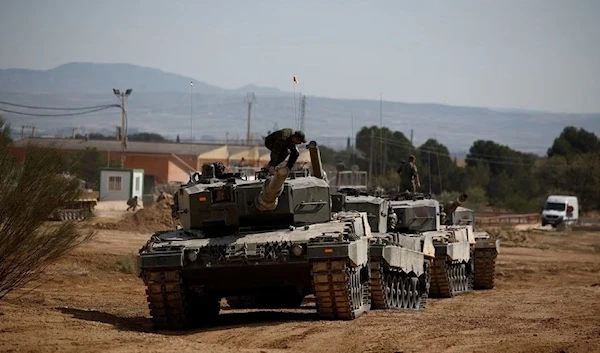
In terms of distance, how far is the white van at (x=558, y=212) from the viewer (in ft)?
222

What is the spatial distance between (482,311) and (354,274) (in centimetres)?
359

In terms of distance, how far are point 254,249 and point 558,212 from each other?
2012 inches

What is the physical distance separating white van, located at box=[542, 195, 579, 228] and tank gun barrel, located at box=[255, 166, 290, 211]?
49635 mm

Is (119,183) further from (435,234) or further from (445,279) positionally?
(445,279)

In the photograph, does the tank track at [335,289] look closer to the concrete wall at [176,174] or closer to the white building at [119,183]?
the white building at [119,183]

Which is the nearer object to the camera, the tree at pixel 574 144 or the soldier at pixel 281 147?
the soldier at pixel 281 147

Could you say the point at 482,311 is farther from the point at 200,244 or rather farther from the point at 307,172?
the point at 200,244

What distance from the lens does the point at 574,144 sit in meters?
110

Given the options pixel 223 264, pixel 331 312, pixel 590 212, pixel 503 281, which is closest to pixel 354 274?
pixel 331 312

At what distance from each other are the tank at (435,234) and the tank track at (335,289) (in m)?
7.56

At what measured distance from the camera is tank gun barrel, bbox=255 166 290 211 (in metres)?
18.7

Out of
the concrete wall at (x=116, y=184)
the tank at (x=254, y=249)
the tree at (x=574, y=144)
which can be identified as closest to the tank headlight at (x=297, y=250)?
the tank at (x=254, y=249)

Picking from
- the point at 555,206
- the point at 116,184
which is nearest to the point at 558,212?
the point at 555,206

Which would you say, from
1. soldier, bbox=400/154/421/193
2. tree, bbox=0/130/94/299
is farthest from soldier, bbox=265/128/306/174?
soldier, bbox=400/154/421/193
